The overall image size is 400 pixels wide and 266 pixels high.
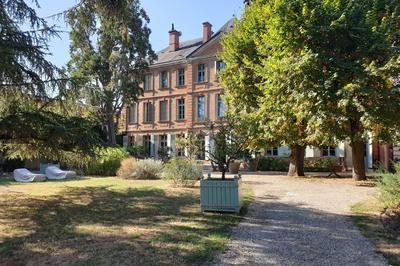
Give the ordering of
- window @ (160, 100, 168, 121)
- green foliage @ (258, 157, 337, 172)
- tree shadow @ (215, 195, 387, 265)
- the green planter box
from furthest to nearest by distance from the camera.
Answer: window @ (160, 100, 168, 121) < green foliage @ (258, 157, 337, 172) < the green planter box < tree shadow @ (215, 195, 387, 265)

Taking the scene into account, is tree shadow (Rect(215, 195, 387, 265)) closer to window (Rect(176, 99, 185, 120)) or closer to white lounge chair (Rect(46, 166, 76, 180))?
white lounge chair (Rect(46, 166, 76, 180))

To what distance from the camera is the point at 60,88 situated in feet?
33.7

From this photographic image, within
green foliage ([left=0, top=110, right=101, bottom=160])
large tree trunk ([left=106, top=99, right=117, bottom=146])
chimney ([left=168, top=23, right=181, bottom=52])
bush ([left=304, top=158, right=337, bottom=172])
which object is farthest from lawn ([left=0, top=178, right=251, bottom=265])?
chimney ([left=168, top=23, right=181, bottom=52])

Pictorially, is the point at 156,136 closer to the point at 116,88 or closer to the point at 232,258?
the point at 116,88

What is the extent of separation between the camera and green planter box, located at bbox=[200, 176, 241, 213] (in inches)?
336

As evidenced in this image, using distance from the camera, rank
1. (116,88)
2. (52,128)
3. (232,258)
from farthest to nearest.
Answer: (116,88) → (52,128) → (232,258)

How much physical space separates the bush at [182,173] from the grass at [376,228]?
5.46 m

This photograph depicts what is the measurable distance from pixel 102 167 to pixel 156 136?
18.4m

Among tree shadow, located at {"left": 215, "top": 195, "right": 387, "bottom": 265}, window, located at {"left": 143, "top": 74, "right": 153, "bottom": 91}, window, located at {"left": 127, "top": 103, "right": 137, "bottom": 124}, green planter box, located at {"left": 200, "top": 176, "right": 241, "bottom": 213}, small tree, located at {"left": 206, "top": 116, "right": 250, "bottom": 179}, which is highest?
window, located at {"left": 143, "top": 74, "right": 153, "bottom": 91}

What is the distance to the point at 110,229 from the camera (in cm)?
716

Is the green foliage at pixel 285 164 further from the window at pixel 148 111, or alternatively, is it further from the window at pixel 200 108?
the window at pixel 148 111

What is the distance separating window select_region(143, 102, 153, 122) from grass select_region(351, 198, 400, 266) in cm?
3062

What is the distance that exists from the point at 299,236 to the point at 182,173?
7.15m

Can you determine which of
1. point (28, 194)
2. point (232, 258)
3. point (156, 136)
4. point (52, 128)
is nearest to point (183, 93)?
point (156, 136)
